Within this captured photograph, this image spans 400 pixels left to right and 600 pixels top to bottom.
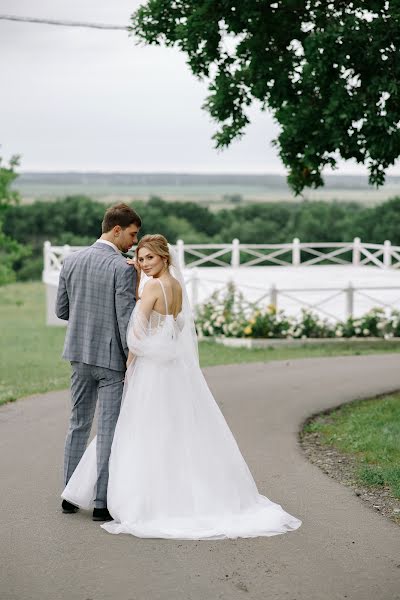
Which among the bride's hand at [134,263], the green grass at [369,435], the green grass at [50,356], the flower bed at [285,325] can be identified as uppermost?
the bride's hand at [134,263]

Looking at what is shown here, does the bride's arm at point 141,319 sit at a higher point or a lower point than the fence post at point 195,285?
higher

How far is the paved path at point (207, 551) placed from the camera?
570 cm

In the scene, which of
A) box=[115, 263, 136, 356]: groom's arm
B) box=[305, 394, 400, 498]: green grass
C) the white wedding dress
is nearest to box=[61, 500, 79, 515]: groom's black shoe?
the white wedding dress

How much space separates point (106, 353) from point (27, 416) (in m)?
5.18

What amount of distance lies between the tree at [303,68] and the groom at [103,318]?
4890 mm

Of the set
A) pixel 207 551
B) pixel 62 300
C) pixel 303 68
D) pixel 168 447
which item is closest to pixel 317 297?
pixel 303 68

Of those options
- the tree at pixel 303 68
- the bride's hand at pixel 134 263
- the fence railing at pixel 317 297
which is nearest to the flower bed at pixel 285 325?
the fence railing at pixel 317 297

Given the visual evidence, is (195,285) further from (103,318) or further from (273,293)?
(103,318)

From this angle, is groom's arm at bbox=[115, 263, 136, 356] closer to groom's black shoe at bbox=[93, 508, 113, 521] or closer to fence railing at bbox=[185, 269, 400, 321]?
groom's black shoe at bbox=[93, 508, 113, 521]

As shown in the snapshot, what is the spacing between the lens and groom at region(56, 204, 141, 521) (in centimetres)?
720

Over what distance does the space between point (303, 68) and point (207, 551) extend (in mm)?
7043

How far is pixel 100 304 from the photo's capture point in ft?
23.7

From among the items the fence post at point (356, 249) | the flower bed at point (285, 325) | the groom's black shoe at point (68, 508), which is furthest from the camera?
the fence post at point (356, 249)

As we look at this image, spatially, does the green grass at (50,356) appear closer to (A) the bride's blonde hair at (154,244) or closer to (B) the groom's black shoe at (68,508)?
(B) the groom's black shoe at (68,508)
